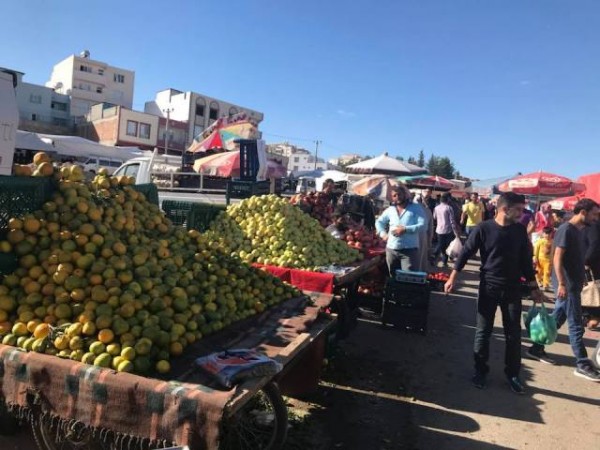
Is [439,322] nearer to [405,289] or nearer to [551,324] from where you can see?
[405,289]

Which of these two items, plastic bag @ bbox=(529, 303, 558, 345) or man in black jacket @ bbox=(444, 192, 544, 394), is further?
plastic bag @ bbox=(529, 303, 558, 345)

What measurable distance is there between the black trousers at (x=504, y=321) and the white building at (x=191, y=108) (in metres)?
53.9

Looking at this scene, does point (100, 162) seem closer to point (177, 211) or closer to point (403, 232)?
point (177, 211)

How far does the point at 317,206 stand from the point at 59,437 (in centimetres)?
619

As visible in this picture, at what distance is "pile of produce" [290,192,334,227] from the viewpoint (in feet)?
26.7

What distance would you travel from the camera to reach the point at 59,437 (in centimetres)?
269

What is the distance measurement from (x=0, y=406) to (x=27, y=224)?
129 cm

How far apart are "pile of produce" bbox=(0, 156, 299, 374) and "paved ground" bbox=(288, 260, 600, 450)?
1.20 meters

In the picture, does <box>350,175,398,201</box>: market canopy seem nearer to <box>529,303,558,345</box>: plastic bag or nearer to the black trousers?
<box>529,303,558,345</box>: plastic bag

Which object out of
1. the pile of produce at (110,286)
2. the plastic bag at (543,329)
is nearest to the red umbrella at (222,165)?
the pile of produce at (110,286)

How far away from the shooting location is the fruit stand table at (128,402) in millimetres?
2205

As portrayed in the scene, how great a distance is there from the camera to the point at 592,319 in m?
7.45

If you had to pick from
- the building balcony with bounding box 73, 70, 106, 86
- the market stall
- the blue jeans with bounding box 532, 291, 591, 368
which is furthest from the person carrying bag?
the building balcony with bounding box 73, 70, 106, 86

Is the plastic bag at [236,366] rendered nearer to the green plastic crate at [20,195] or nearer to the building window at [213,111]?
the green plastic crate at [20,195]
